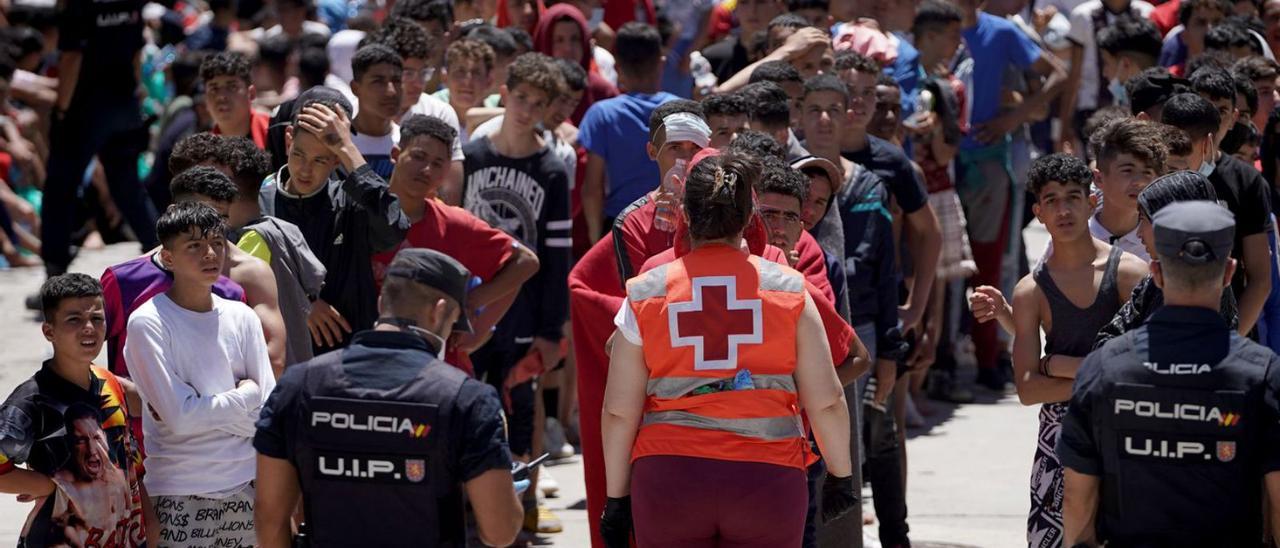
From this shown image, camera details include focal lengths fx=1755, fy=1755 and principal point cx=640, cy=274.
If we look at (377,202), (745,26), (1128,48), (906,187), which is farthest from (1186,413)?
(745,26)

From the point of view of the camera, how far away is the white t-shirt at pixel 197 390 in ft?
17.8

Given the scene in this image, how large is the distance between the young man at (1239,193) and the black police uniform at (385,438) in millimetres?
3170

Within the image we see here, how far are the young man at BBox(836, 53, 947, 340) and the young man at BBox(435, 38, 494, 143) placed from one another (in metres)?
2.09

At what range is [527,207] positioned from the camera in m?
8.25

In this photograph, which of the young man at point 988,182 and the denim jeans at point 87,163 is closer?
the denim jeans at point 87,163

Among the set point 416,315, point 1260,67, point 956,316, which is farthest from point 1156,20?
point 416,315

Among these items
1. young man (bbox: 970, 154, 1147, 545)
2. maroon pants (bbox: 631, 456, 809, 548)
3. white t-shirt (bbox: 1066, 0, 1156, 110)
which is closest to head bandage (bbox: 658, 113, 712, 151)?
young man (bbox: 970, 154, 1147, 545)

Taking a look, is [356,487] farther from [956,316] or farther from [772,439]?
[956,316]

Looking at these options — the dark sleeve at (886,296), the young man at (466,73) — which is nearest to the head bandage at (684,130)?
the dark sleeve at (886,296)

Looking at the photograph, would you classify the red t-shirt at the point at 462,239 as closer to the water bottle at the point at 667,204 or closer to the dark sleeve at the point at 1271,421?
the water bottle at the point at 667,204

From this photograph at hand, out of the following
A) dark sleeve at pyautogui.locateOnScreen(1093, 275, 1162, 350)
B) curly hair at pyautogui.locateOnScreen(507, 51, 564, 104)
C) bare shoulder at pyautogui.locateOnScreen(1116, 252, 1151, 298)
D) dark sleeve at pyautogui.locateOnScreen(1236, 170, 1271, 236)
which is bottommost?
dark sleeve at pyautogui.locateOnScreen(1093, 275, 1162, 350)

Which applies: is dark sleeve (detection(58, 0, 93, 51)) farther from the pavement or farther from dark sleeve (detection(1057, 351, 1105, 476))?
dark sleeve (detection(1057, 351, 1105, 476))

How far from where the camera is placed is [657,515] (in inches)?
188

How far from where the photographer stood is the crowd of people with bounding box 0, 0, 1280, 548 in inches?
168
